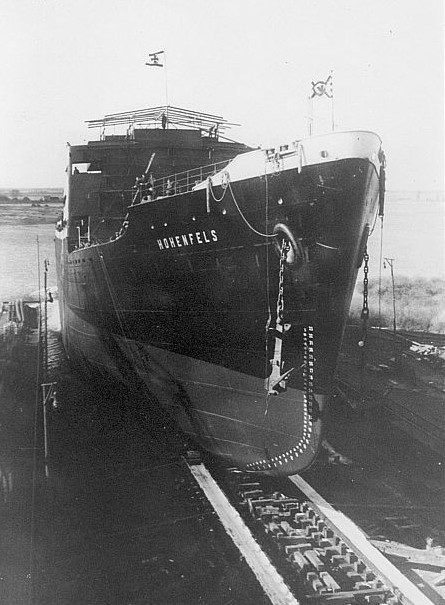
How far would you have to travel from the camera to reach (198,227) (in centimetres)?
823

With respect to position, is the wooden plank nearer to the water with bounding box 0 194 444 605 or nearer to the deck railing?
the water with bounding box 0 194 444 605

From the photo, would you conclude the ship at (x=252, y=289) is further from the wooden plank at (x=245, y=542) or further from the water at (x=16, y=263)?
the water at (x=16, y=263)

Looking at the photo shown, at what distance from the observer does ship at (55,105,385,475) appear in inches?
283

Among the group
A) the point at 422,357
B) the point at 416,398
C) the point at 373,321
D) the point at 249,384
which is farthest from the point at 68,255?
the point at 373,321

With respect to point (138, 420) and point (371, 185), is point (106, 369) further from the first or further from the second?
point (371, 185)

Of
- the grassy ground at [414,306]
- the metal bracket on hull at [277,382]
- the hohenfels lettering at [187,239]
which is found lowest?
the grassy ground at [414,306]

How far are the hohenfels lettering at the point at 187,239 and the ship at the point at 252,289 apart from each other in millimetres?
23

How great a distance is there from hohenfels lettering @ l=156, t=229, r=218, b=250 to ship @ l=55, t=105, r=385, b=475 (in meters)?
0.02

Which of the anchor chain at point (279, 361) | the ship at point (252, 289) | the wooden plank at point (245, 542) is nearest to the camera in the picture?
the wooden plank at point (245, 542)

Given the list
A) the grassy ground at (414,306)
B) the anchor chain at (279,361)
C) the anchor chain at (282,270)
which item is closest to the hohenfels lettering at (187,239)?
the anchor chain at (282,270)

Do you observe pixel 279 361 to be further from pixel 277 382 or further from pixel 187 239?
pixel 187 239

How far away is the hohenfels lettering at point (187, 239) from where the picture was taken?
8.12 m

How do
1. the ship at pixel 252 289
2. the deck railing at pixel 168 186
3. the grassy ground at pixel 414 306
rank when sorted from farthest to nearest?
the grassy ground at pixel 414 306 → the deck railing at pixel 168 186 → the ship at pixel 252 289

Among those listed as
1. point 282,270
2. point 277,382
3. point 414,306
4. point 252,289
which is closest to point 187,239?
point 252,289
